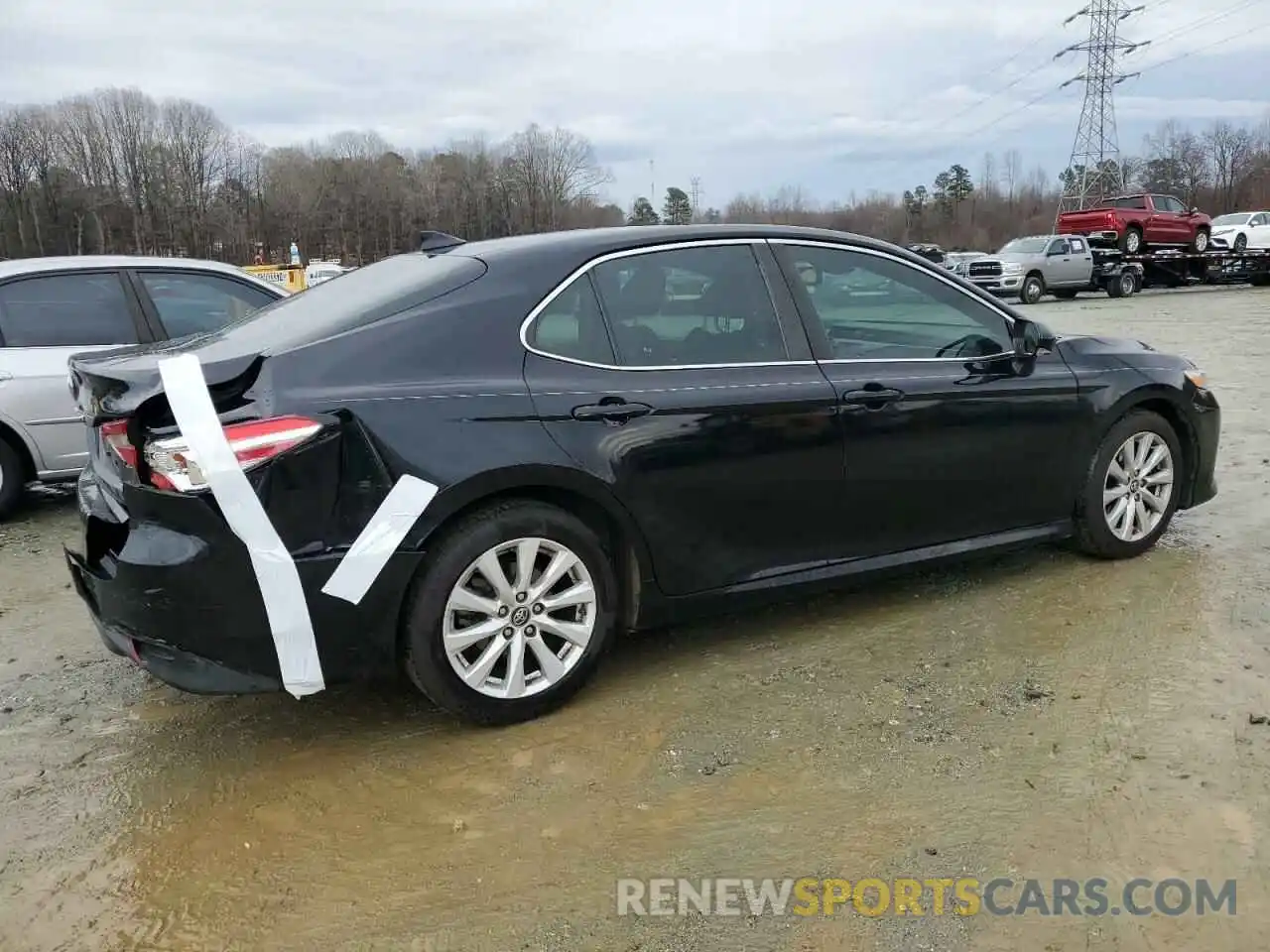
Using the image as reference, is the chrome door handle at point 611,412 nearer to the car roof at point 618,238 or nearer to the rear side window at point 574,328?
the rear side window at point 574,328

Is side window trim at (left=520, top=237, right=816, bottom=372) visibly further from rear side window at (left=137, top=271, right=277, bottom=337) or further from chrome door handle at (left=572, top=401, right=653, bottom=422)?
rear side window at (left=137, top=271, right=277, bottom=337)

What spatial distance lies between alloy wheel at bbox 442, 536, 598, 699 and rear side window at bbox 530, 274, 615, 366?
657 millimetres

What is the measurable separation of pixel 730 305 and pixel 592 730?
164cm

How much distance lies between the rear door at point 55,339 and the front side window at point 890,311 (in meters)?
4.39

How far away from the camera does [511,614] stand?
10.6 feet

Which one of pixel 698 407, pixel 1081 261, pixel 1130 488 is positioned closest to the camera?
pixel 698 407

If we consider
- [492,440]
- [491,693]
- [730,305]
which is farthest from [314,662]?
[730,305]

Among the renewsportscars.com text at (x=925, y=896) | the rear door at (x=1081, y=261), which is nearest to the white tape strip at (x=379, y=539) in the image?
the renewsportscars.com text at (x=925, y=896)

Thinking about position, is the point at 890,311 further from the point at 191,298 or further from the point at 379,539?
the point at 191,298

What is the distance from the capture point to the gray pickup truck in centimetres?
2630

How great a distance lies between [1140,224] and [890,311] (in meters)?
29.6

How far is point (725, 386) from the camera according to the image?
358 centimetres

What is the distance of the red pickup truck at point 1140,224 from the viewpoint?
29.0 metres

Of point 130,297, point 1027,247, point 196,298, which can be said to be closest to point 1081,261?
point 1027,247
